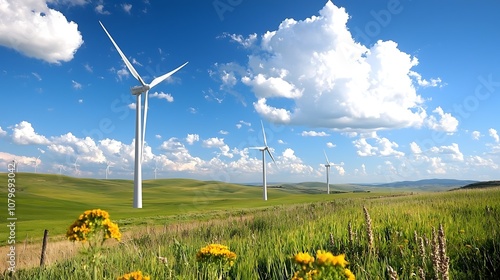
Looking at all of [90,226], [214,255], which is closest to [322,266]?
[214,255]

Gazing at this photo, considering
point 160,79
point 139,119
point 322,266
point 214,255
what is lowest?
point 214,255

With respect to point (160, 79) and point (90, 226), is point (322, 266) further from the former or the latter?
point (160, 79)

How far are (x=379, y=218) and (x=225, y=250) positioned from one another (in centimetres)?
761

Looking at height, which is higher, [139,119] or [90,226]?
[139,119]

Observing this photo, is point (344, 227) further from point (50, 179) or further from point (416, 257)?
point (50, 179)

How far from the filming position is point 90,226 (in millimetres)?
4941

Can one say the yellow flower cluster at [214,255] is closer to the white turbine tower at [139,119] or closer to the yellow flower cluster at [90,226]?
the yellow flower cluster at [90,226]

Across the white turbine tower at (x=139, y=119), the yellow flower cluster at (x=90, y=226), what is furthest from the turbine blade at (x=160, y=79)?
the yellow flower cluster at (x=90, y=226)

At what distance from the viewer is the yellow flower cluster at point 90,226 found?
4.94 m

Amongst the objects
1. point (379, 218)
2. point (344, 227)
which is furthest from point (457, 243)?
point (379, 218)

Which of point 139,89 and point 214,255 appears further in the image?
point 139,89

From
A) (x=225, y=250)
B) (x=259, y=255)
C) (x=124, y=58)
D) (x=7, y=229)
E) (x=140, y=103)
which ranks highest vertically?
(x=124, y=58)

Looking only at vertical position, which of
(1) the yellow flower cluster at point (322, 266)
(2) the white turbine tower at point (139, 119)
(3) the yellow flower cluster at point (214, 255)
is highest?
(2) the white turbine tower at point (139, 119)

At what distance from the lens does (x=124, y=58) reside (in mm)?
51375
